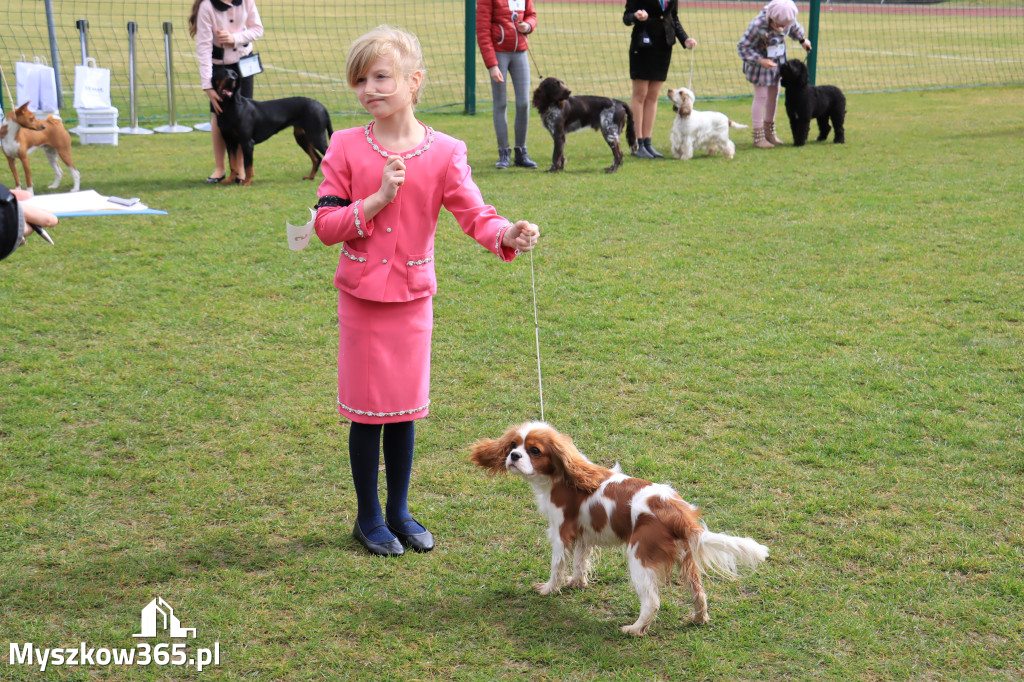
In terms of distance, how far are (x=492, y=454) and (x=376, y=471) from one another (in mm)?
560

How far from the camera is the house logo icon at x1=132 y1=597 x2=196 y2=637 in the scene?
9.86 feet

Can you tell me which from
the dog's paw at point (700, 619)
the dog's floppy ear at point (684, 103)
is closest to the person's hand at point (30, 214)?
the dog's paw at point (700, 619)

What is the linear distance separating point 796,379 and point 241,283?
3708 millimetres

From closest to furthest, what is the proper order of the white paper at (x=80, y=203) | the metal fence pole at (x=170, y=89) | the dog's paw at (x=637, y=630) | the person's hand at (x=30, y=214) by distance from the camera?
the person's hand at (x=30, y=214), the dog's paw at (x=637, y=630), the white paper at (x=80, y=203), the metal fence pole at (x=170, y=89)

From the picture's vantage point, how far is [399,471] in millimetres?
3576

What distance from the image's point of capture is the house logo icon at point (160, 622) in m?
3.01

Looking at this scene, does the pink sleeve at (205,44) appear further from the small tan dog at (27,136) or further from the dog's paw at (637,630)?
the dog's paw at (637,630)

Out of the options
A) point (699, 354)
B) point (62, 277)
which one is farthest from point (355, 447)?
point (62, 277)

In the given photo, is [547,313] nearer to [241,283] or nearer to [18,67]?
[241,283]

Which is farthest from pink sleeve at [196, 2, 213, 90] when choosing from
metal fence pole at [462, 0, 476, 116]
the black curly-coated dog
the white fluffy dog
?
the black curly-coated dog

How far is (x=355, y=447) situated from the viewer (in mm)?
3473

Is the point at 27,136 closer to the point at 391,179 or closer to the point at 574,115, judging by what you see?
the point at 574,115

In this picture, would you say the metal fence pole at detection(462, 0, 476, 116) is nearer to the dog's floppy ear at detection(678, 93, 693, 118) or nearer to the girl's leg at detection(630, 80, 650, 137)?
the girl's leg at detection(630, 80, 650, 137)

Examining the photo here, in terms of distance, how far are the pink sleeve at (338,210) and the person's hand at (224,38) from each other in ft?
20.1
